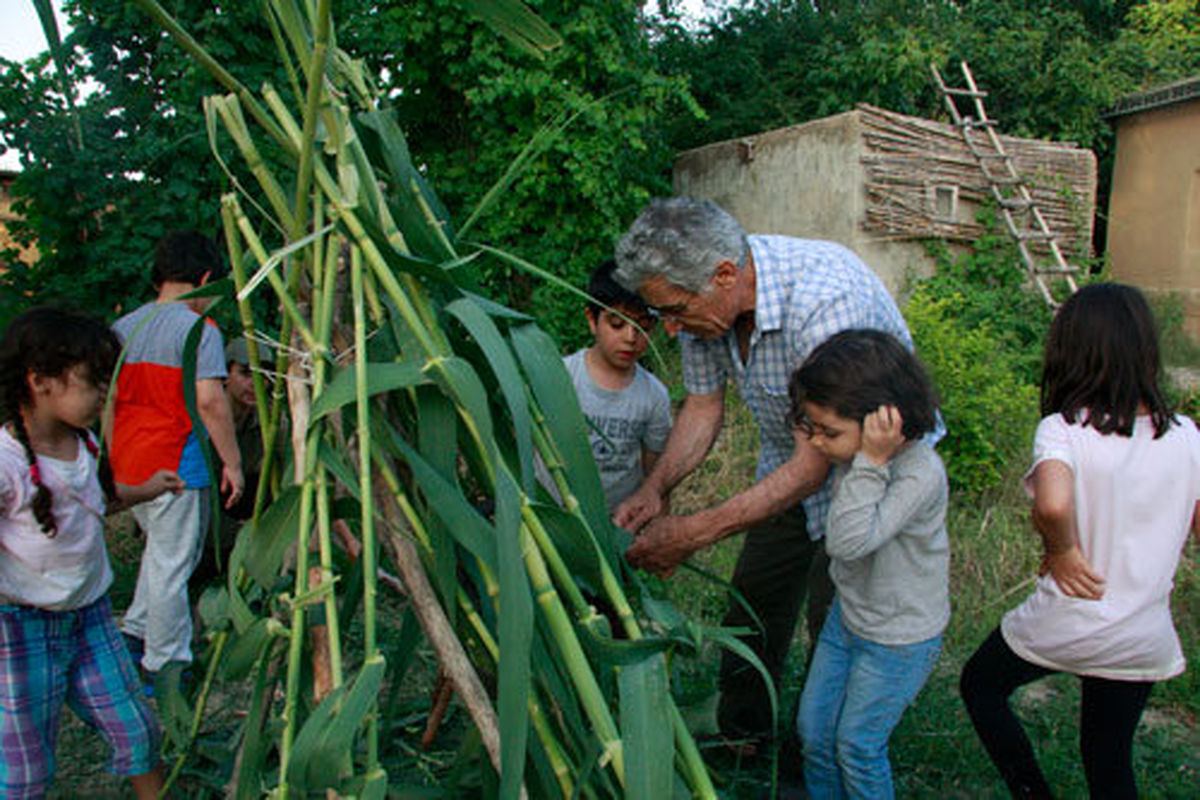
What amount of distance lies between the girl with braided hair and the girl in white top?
2267mm

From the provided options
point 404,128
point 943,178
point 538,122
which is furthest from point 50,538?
point 943,178

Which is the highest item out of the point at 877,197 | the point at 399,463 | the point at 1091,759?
the point at 877,197

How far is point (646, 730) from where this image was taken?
893 millimetres

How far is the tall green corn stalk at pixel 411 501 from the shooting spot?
877 mm

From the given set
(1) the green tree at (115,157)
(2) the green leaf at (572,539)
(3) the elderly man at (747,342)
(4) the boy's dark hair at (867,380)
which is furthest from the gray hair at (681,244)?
(1) the green tree at (115,157)

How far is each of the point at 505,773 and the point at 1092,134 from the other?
1030 centimetres

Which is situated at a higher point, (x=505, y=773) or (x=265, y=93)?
(x=265, y=93)

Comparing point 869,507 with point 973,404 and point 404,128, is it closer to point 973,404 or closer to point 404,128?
point 973,404

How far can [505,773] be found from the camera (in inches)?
33.6

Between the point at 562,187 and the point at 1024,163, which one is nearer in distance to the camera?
the point at 562,187

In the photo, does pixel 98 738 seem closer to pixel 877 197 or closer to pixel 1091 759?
pixel 1091 759

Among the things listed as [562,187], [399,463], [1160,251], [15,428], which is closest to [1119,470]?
[399,463]

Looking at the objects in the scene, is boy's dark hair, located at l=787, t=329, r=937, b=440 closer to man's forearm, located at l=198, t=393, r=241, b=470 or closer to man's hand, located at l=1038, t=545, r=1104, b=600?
man's hand, located at l=1038, t=545, r=1104, b=600

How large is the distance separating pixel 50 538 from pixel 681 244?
1.65 metres
